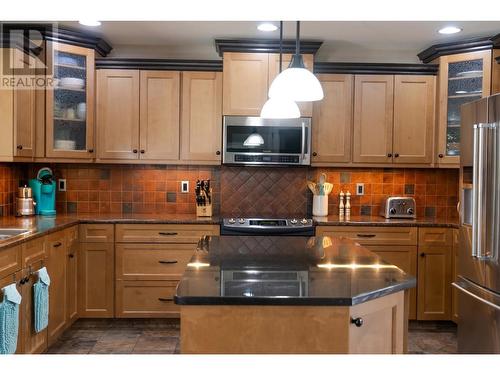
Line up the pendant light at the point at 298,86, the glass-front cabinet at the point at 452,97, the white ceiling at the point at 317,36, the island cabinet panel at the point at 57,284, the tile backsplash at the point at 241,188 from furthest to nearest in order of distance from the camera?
the tile backsplash at the point at 241,188 → the glass-front cabinet at the point at 452,97 → the white ceiling at the point at 317,36 → the island cabinet panel at the point at 57,284 → the pendant light at the point at 298,86

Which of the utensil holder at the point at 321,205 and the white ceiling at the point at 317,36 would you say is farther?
the utensil holder at the point at 321,205

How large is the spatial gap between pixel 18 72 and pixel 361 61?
2840 mm

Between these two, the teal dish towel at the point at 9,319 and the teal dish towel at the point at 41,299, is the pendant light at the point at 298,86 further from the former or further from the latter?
the teal dish towel at the point at 41,299

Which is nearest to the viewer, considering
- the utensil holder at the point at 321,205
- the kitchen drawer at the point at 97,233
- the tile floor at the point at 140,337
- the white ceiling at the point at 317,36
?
the tile floor at the point at 140,337

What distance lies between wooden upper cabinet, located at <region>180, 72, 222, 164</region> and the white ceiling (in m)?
0.36

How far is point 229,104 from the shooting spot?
3996 mm

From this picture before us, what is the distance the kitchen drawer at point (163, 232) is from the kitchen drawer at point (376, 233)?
3.01ft

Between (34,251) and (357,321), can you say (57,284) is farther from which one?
(357,321)

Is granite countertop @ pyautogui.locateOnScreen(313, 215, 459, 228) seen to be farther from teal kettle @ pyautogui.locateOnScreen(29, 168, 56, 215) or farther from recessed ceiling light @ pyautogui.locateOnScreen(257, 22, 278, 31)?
teal kettle @ pyautogui.locateOnScreen(29, 168, 56, 215)

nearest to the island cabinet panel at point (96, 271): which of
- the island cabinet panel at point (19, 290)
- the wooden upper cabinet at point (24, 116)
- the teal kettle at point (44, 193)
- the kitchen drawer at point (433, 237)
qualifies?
the teal kettle at point (44, 193)

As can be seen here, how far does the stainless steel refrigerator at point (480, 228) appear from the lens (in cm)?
273

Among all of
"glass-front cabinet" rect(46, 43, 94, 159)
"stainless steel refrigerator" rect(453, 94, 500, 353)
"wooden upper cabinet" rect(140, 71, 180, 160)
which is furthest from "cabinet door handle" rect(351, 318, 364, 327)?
"glass-front cabinet" rect(46, 43, 94, 159)

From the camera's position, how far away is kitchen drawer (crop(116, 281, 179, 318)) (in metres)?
3.82

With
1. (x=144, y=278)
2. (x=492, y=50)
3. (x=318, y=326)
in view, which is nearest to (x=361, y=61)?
(x=492, y=50)
